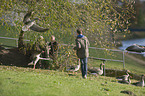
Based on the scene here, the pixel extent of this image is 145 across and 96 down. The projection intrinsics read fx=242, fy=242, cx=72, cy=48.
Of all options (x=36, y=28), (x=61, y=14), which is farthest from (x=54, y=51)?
(x=36, y=28)

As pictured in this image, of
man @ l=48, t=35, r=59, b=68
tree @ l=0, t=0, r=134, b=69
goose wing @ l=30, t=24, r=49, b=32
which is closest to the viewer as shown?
goose wing @ l=30, t=24, r=49, b=32

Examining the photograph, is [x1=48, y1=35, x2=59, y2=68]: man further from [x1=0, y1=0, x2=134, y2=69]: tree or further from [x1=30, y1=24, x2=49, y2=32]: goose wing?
[x1=30, y1=24, x2=49, y2=32]: goose wing

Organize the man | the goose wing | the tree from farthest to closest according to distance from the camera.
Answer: the man, the tree, the goose wing

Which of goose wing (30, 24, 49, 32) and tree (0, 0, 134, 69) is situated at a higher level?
tree (0, 0, 134, 69)

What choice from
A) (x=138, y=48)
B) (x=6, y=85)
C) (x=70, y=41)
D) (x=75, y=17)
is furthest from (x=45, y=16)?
(x=138, y=48)

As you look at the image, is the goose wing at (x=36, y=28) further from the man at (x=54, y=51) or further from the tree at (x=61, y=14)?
the man at (x=54, y=51)

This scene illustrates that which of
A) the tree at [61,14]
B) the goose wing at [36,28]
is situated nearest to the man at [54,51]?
the tree at [61,14]

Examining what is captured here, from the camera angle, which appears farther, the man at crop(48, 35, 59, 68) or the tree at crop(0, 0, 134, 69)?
the man at crop(48, 35, 59, 68)

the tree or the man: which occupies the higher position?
the tree

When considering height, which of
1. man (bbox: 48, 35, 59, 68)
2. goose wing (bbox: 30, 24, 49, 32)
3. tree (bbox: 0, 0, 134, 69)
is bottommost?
man (bbox: 48, 35, 59, 68)

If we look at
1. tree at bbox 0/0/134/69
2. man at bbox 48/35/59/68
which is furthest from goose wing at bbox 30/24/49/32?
man at bbox 48/35/59/68

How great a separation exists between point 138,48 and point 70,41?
32.6 ft

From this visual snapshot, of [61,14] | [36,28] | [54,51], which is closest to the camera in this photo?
[36,28]

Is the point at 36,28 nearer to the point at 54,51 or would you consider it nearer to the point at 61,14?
the point at 61,14
